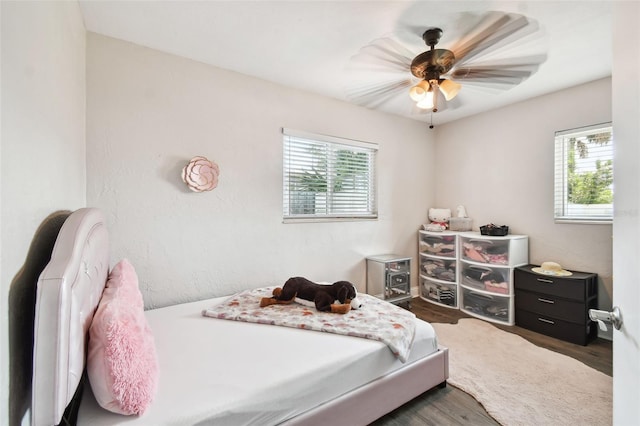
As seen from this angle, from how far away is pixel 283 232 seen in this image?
2.86 meters

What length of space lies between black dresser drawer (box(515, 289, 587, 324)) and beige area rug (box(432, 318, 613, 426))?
38cm

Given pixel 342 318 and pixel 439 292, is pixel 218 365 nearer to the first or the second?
pixel 342 318

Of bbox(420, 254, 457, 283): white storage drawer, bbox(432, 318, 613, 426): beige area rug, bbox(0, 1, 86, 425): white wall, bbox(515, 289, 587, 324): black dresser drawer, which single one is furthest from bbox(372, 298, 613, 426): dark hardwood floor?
bbox(0, 1, 86, 425): white wall

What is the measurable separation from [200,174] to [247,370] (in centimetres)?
162

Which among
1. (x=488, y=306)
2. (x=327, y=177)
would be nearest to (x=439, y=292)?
(x=488, y=306)

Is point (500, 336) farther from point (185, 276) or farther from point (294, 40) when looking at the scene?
point (294, 40)

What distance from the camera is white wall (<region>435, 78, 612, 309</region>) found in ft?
8.86

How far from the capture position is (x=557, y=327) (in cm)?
264

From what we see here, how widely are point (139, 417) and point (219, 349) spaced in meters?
0.50

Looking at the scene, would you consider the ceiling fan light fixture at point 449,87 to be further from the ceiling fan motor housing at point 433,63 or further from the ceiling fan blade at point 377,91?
the ceiling fan blade at point 377,91

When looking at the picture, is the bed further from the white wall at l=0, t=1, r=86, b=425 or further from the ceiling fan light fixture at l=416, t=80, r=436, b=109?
the ceiling fan light fixture at l=416, t=80, r=436, b=109

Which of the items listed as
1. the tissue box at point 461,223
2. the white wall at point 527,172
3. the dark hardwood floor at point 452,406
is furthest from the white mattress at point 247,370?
the tissue box at point 461,223

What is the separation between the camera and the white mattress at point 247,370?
1090 millimetres

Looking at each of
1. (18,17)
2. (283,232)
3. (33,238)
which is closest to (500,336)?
(283,232)
